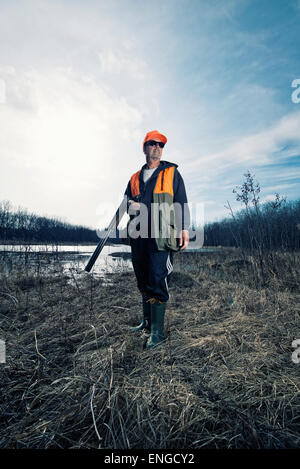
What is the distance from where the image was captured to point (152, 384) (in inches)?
54.8

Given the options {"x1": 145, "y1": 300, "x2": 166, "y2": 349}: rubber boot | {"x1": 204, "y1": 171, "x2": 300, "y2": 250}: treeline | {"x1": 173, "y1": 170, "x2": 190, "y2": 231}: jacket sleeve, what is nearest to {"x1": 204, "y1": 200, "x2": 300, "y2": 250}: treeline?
{"x1": 204, "y1": 171, "x2": 300, "y2": 250}: treeline

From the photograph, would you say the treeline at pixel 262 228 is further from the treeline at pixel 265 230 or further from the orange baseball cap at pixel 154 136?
the orange baseball cap at pixel 154 136

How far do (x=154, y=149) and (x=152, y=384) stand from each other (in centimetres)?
240

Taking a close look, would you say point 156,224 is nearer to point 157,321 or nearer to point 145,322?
point 157,321

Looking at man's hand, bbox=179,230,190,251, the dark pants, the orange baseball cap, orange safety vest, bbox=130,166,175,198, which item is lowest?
the dark pants

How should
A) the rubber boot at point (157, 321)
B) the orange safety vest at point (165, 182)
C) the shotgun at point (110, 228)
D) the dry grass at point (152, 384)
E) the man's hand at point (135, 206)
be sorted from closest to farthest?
the dry grass at point (152, 384), the rubber boot at point (157, 321), the orange safety vest at point (165, 182), the man's hand at point (135, 206), the shotgun at point (110, 228)

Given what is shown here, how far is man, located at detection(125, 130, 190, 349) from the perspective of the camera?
2.17m

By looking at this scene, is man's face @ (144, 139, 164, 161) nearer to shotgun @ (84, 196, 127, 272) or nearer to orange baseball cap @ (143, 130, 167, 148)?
orange baseball cap @ (143, 130, 167, 148)

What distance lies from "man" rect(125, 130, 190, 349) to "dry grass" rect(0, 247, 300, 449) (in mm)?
419

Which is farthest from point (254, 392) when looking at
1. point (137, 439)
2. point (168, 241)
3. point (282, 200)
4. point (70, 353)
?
point (282, 200)

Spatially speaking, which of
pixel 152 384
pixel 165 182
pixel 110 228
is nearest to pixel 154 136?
pixel 165 182

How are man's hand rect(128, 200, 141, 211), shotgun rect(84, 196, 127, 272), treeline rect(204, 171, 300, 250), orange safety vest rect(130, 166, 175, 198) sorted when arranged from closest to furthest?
orange safety vest rect(130, 166, 175, 198)
man's hand rect(128, 200, 141, 211)
shotgun rect(84, 196, 127, 272)
treeline rect(204, 171, 300, 250)

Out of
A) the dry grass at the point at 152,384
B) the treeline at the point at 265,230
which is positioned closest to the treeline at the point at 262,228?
the treeline at the point at 265,230

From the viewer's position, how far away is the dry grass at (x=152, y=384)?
1034 mm
